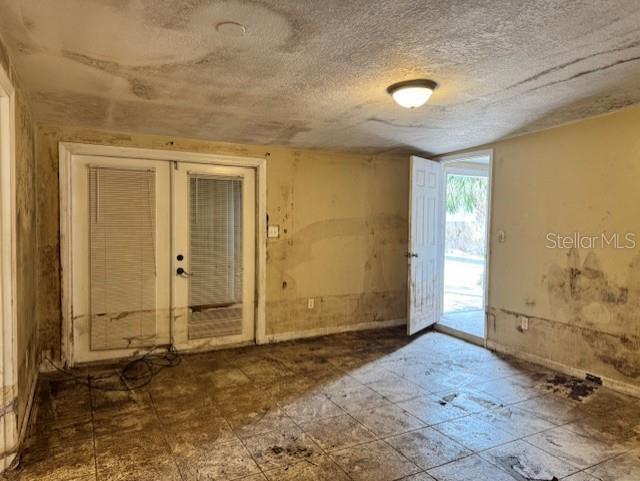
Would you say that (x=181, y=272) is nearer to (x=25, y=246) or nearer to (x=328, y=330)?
(x=25, y=246)

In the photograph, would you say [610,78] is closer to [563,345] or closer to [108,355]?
[563,345]

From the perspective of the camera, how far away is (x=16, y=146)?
254 centimetres

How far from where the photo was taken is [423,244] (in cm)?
507


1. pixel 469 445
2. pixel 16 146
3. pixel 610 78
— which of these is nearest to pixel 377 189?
pixel 610 78

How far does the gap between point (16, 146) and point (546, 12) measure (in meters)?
2.92

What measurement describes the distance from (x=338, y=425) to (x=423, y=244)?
279 centimetres

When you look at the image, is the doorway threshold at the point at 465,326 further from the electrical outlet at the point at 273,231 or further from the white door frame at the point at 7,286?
the white door frame at the point at 7,286

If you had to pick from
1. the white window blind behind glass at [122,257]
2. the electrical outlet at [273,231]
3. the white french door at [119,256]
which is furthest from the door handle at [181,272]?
the electrical outlet at [273,231]

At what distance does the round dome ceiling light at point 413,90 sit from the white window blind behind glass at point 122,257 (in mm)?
2650

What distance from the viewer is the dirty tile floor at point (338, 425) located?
232cm

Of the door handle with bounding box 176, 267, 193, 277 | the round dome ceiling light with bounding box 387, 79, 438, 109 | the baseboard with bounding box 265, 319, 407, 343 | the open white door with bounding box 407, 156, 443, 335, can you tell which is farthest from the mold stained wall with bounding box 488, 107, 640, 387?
the door handle with bounding box 176, 267, 193, 277

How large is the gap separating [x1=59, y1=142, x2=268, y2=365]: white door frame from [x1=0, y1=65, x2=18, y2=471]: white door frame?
161 centimetres

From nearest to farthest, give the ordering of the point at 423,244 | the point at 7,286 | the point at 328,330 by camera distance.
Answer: the point at 7,286, the point at 423,244, the point at 328,330

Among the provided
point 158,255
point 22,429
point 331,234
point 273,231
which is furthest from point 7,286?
point 331,234
